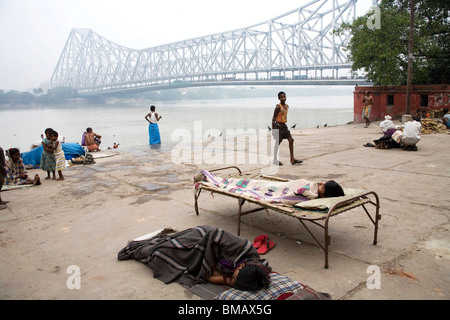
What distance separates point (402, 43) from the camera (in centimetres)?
1401

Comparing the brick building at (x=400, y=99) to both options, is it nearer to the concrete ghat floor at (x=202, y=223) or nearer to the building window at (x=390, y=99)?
the building window at (x=390, y=99)

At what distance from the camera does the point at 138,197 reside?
14.8 feet

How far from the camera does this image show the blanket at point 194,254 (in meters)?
2.26

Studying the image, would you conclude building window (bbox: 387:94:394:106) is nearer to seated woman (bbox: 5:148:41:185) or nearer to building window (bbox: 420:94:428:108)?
building window (bbox: 420:94:428:108)

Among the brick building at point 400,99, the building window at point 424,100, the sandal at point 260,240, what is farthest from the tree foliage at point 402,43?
the sandal at point 260,240

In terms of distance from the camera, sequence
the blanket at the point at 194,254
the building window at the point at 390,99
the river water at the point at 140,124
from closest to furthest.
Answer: the blanket at the point at 194,254 → the building window at the point at 390,99 → the river water at the point at 140,124

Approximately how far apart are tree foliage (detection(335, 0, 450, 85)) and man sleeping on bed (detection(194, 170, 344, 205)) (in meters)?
12.2

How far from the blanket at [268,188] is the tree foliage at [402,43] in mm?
12159

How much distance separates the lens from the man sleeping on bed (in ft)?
9.43

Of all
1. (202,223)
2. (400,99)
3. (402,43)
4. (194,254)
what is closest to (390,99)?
(400,99)

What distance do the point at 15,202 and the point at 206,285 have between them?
3515 millimetres
